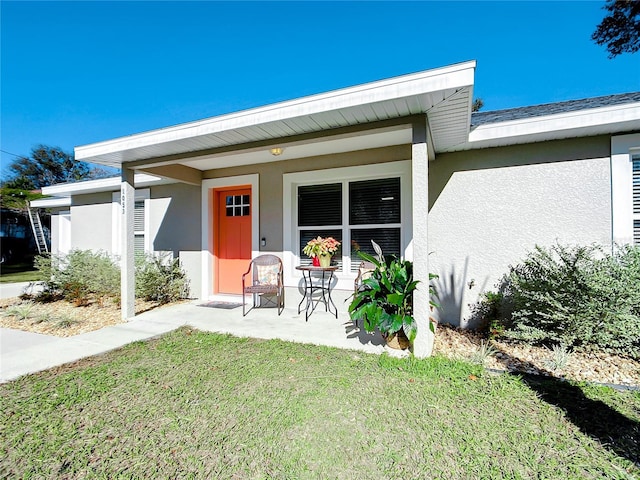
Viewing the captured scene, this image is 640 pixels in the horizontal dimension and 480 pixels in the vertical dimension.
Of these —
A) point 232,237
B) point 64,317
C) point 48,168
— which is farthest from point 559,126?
point 48,168

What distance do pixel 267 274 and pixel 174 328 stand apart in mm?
1841

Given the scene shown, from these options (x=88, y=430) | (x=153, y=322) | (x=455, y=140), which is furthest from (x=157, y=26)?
(x=88, y=430)

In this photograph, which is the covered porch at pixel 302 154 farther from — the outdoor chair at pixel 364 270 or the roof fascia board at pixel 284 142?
the outdoor chair at pixel 364 270

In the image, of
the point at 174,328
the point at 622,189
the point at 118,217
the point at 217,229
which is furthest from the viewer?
the point at 118,217

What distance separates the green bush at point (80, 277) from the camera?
6410mm

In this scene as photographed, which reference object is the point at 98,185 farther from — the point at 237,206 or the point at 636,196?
the point at 636,196

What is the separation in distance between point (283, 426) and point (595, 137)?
195 inches

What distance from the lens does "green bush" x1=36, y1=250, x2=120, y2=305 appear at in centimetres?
641

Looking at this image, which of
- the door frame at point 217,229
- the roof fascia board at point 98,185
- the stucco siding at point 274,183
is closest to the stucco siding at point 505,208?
the stucco siding at point 274,183

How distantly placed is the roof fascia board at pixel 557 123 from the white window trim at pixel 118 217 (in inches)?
273

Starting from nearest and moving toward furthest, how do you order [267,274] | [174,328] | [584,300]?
[584,300]
[174,328]
[267,274]

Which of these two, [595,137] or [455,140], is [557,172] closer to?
[595,137]

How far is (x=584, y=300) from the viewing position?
134 inches

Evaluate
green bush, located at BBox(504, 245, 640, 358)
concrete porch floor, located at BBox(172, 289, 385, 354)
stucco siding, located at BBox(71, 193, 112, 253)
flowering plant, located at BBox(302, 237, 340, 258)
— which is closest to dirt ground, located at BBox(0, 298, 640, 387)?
green bush, located at BBox(504, 245, 640, 358)
